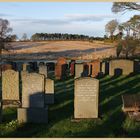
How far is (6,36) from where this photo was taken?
52875mm

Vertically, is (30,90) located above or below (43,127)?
above

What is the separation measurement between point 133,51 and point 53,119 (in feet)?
101

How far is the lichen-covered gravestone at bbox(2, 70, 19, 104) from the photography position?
16.2 m

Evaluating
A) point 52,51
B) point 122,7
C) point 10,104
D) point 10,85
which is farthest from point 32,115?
point 52,51

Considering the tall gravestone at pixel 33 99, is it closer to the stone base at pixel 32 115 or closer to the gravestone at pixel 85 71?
the stone base at pixel 32 115

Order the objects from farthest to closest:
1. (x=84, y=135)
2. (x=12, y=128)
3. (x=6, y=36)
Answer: (x=6, y=36) < (x=12, y=128) < (x=84, y=135)

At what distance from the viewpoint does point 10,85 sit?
16359 millimetres

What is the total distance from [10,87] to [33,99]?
94.8 inches

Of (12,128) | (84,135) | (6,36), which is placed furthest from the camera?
(6,36)

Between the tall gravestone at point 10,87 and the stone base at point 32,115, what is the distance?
237 centimetres

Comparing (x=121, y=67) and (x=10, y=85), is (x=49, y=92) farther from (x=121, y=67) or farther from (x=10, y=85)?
(x=121, y=67)

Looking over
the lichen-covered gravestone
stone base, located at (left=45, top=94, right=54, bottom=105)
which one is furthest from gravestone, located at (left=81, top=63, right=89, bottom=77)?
the lichen-covered gravestone

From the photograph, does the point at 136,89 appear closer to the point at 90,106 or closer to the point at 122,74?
the point at 122,74

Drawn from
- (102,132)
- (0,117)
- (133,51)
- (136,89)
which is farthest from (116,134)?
(133,51)
